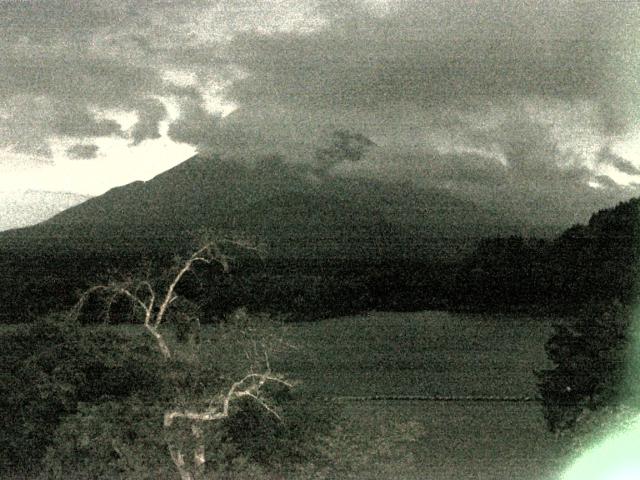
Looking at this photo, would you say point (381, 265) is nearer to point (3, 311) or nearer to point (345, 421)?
point (3, 311)

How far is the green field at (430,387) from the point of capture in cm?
726

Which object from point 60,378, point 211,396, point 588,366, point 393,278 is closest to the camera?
point 211,396

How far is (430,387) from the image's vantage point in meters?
13.1

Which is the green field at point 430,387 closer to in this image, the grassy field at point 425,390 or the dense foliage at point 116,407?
the grassy field at point 425,390

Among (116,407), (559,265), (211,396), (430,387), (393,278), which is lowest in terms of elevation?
(430,387)

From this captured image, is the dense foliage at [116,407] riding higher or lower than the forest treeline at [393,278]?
lower

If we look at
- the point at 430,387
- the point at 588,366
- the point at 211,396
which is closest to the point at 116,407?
the point at 211,396

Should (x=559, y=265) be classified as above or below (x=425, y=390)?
above

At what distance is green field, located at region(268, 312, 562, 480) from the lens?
23.8ft

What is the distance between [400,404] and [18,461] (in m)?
5.59

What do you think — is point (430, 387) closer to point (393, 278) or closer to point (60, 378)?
point (393, 278)

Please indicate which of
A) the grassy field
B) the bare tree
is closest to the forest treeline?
the grassy field

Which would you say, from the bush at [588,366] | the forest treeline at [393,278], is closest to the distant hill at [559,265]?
the forest treeline at [393,278]

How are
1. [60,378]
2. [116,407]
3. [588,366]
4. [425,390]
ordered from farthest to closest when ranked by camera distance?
[425,390] < [588,366] < [60,378] < [116,407]
